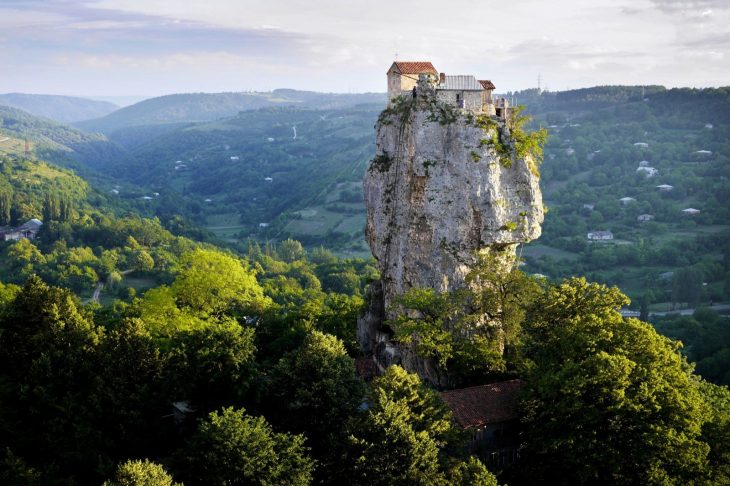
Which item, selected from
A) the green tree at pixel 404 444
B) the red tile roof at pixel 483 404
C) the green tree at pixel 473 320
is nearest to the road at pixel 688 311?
the green tree at pixel 473 320

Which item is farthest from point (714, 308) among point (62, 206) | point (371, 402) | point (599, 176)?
point (62, 206)

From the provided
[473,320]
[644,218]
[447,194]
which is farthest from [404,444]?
[644,218]

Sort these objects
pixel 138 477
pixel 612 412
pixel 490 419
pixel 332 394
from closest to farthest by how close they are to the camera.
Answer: pixel 138 477 < pixel 612 412 < pixel 332 394 < pixel 490 419

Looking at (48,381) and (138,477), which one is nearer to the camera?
(138,477)

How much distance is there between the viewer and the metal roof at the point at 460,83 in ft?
133

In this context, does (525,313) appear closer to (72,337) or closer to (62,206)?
(72,337)

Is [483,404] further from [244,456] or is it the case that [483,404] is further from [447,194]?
[244,456]

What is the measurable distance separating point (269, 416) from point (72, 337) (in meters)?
13.8

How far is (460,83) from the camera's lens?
4056cm

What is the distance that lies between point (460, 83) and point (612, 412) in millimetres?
20616

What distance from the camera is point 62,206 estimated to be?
15675cm

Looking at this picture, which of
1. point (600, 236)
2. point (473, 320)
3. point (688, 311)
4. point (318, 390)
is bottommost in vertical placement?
point (688, 311)

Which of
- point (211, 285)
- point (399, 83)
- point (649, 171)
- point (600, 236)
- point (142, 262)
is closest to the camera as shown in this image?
point (399, 83)

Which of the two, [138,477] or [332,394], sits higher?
[332,394]
